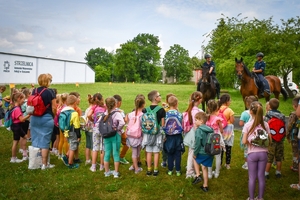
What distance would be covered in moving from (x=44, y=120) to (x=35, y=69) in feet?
125

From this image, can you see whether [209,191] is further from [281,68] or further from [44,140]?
[281,68]

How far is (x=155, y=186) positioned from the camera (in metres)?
5.45

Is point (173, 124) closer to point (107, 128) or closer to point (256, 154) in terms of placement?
point (107, 128)

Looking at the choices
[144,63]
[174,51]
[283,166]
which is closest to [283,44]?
[283,166]

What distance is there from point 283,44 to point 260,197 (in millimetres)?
23563

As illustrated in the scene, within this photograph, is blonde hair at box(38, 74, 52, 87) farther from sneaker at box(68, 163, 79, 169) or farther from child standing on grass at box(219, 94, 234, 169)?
child standing on grass at box(219, 94, 234, 169)

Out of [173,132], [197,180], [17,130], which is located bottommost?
[197,180]

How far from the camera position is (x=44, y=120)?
6.09 m

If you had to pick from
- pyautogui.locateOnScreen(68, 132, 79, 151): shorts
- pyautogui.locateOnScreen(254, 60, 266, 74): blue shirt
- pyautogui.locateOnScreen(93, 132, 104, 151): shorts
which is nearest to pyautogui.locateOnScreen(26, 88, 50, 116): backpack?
pyautogui.locateOnScreen(68, 132, 79, 151): shorts

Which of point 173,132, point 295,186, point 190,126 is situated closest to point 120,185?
point 173,132

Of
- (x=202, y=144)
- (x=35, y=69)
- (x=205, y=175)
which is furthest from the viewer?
(x=35, y=69)

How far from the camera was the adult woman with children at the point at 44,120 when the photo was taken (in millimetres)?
5985

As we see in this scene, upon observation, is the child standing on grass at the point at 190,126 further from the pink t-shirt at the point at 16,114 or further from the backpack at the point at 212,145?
the pink t-shirt at the point at 16,114

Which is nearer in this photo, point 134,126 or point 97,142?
point 134,126
